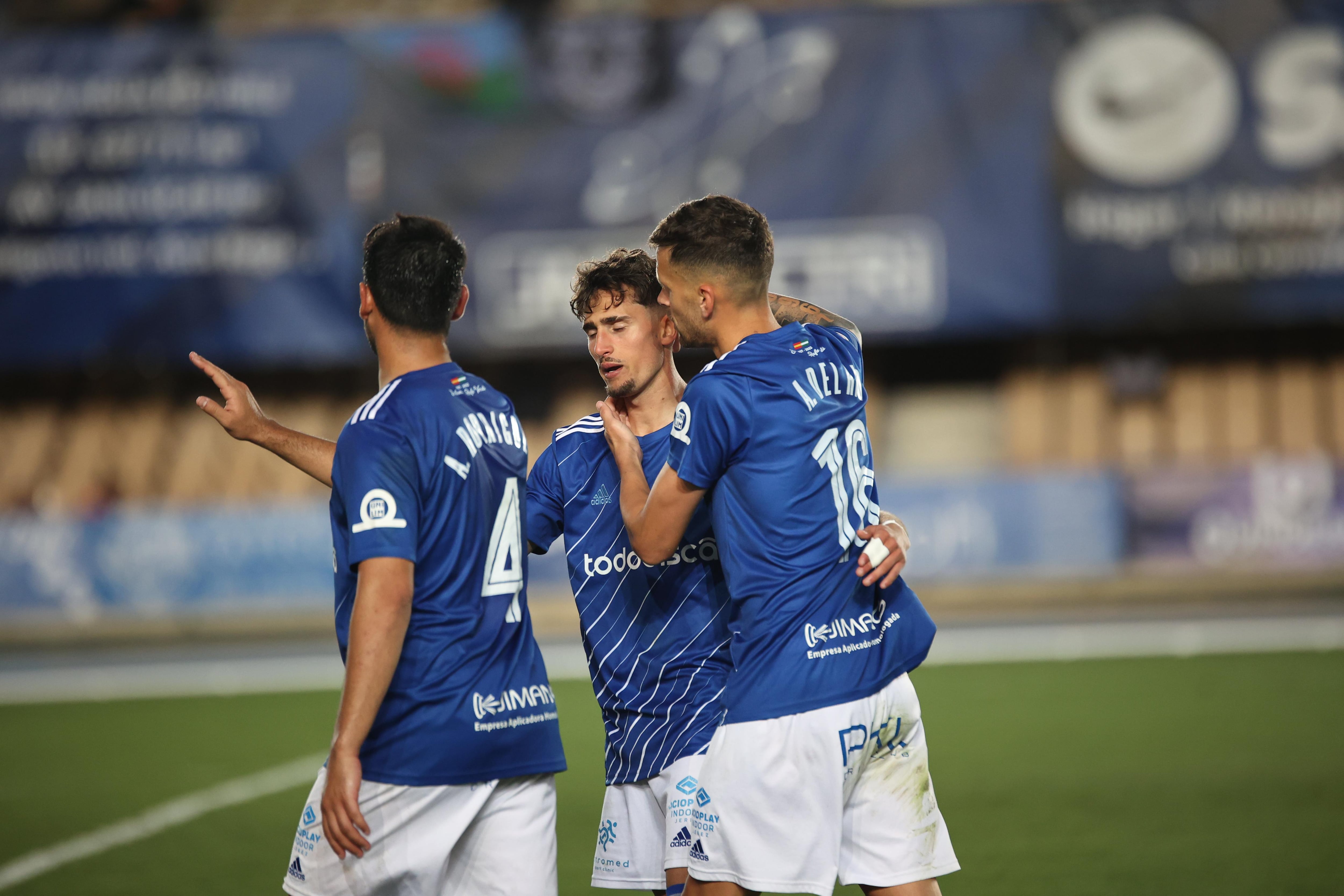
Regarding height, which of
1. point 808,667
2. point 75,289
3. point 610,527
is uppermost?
point 75,289

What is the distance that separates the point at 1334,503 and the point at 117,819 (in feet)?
46.4

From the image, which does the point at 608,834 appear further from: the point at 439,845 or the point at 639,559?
the point at 439,845

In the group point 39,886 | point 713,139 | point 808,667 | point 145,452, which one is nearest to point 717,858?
point 808,667

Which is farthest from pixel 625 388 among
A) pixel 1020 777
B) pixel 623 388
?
pixel 1020 777

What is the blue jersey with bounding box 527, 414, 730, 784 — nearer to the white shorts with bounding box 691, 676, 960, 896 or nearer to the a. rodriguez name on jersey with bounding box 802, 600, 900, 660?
the white shorts with bounding box 691, 676, 960, 896

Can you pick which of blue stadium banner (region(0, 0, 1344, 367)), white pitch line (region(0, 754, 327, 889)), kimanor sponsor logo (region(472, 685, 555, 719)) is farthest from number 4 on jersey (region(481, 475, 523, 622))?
blue stadium banner (region(0, 0, 1344, 367))

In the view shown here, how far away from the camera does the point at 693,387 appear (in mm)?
3391

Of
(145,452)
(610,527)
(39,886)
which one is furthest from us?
(145,452)

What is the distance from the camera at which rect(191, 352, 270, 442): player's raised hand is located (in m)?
3.51

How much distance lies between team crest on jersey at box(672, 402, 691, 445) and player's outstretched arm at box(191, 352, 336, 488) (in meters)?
0.88

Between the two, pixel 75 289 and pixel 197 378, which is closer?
pixel 75 289

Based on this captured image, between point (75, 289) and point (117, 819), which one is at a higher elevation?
point (75, 289)

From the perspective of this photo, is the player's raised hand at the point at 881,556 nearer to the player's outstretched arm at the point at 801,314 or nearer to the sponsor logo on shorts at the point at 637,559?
the sponsor logo on shorts at the point at 637,559

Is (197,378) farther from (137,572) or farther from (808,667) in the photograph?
(808,667)
